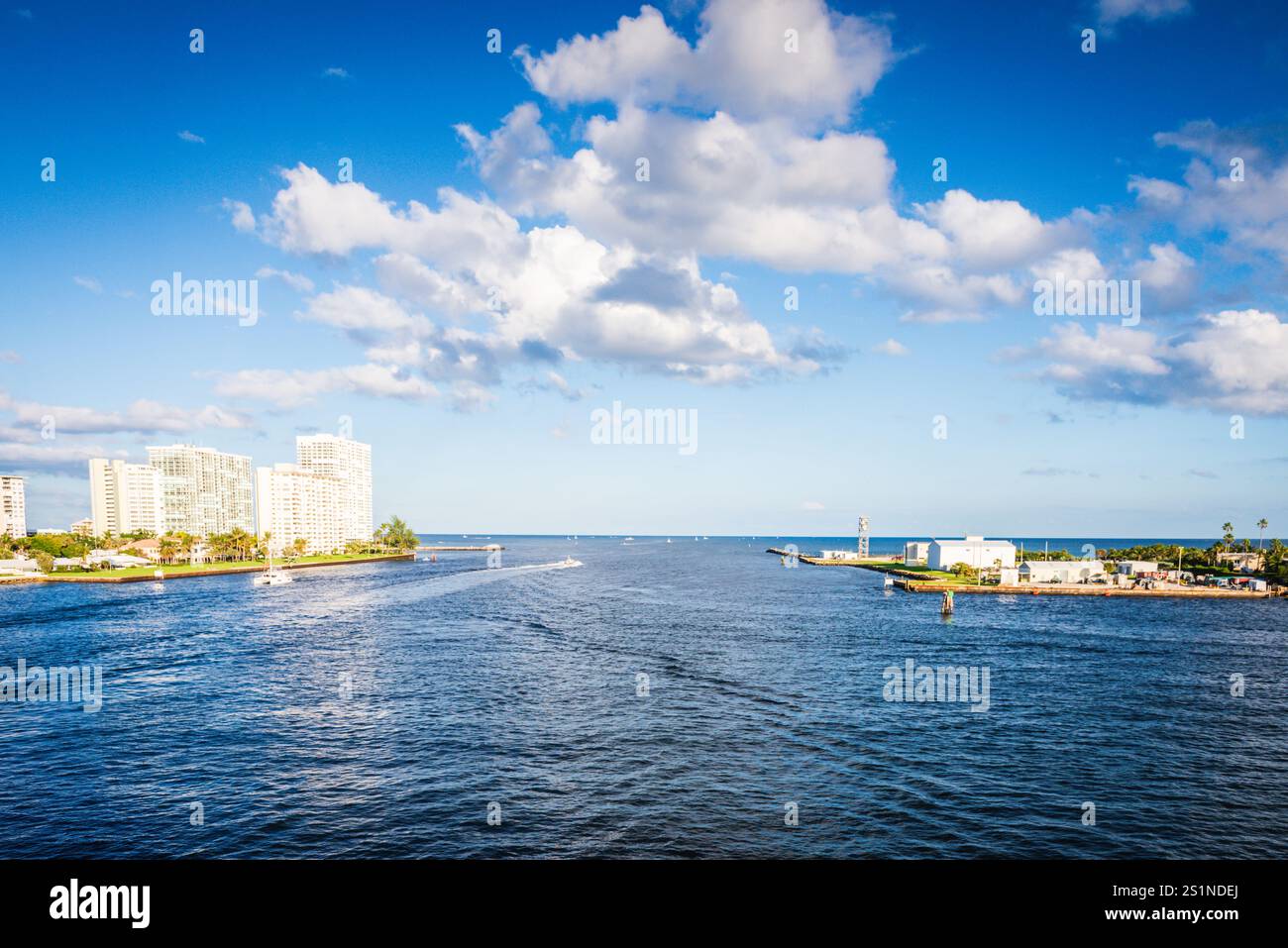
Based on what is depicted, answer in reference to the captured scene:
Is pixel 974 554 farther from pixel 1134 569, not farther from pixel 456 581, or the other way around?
pixel 456 581

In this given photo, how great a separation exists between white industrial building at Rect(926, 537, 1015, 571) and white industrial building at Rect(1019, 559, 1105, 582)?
14.6 ft

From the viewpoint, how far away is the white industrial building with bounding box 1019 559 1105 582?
125m

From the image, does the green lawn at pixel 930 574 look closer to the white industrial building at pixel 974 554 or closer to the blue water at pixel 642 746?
the white industrial building at pixel 974 554

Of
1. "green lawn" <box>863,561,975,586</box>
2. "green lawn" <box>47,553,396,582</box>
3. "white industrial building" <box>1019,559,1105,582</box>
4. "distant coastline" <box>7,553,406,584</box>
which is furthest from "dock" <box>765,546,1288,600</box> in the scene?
"green lawn" <box>47,553,396,582</box>

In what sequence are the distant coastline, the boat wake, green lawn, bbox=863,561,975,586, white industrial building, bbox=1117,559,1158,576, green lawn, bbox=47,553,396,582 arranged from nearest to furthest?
the boat wake → green lawn, bbox=863,561,975,586 → white industrial building, bbox=1117,559,1158,576 → the distant coastline → green lawn, bbox=47,553,396,582

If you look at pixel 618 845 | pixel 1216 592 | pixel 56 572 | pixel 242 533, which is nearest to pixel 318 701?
pixel 618 845

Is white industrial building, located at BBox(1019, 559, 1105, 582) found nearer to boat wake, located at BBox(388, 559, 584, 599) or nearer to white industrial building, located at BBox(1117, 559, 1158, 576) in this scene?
white industrial building, located at BBox(1117, 559, 1158, 576)

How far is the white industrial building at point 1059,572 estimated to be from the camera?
125 metres

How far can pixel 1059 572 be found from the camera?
126 m

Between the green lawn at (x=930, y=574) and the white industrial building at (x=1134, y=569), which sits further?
the white industrial building at (x=1134, y=569)

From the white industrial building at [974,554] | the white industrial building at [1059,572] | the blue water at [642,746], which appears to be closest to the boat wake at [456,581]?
the blue water at [642,746]

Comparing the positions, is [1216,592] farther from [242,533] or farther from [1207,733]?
[242,533]

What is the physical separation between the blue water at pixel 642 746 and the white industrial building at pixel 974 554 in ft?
209
